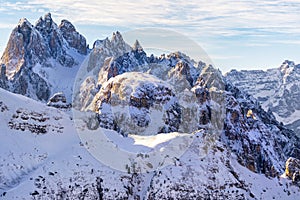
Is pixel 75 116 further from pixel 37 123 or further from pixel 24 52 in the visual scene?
pixel 24 52

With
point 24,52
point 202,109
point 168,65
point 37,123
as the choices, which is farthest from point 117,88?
point 24,52

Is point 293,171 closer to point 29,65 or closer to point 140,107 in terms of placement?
point 140,107

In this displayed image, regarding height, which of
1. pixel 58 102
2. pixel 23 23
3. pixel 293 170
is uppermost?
pixel 58 102

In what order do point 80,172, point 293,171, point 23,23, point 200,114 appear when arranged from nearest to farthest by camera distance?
point 80,172 → point 293,171 → point 200,114 → point 23,23

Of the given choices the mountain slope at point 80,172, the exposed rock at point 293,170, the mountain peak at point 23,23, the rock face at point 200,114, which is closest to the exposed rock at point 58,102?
the rock face at point 200,114

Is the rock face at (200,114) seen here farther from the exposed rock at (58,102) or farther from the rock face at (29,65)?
the rock face at (29,65)

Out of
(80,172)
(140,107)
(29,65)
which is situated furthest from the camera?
(29,65)

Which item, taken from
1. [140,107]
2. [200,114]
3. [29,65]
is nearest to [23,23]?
[29,65]

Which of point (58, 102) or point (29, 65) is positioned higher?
point (58, 102)

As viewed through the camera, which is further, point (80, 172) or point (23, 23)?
point (23, 23)

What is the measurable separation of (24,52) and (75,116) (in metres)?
128

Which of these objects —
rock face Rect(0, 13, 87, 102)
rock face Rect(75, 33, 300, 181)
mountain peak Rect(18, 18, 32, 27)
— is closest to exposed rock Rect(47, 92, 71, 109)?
rock face Rect(75, 33, 300, 181)

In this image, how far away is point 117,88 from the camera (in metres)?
107

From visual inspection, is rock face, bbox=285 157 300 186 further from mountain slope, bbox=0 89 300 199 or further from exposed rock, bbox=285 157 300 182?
mountain slope, bbox=0 89 300 199
